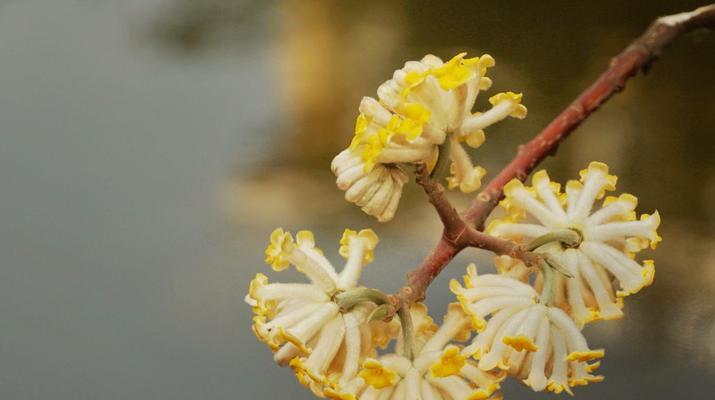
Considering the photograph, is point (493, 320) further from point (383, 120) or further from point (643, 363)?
point (643, 363)

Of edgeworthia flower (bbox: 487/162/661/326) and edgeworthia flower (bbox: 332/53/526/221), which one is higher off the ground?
edgeworthia flower (bbox: 332/53/526/221)

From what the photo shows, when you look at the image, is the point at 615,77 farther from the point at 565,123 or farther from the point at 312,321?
the point at 312,321

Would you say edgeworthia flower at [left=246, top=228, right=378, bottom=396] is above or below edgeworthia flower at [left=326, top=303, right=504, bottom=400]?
above

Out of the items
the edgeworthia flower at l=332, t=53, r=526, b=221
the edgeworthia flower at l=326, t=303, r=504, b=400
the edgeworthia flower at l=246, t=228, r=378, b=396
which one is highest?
the edgeworthia flower at l=332, t=53, r=526, b=221

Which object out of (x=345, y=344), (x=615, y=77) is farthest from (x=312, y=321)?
(x=615, y=77)
